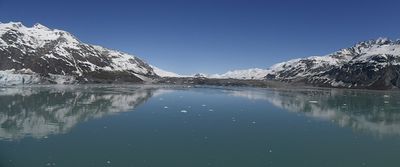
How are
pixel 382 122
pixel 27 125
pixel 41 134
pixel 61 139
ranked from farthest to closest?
pixel 382 122
pixel 27 125
pixel 41 134
pixel 61 139

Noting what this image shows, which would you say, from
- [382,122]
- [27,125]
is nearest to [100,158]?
[27,125]

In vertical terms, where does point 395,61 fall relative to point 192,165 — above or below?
above

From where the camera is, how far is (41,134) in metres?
23.2

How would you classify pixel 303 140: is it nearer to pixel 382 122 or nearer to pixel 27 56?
pixel 382 122

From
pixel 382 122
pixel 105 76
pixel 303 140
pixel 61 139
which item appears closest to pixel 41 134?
pixel 61 139

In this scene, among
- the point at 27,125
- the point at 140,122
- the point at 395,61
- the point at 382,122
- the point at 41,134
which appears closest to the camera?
the point at 41,134

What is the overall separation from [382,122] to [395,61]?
6607 inches

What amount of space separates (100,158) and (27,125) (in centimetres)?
1174

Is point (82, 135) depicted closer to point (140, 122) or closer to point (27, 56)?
point (140, 122)

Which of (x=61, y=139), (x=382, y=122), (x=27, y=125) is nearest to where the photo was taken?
(x=61, y=139)

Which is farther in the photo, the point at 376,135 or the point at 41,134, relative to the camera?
the point at 376,135

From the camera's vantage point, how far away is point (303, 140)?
23922 mm

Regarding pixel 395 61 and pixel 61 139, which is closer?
pixel 61 139

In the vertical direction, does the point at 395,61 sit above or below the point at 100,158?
above
